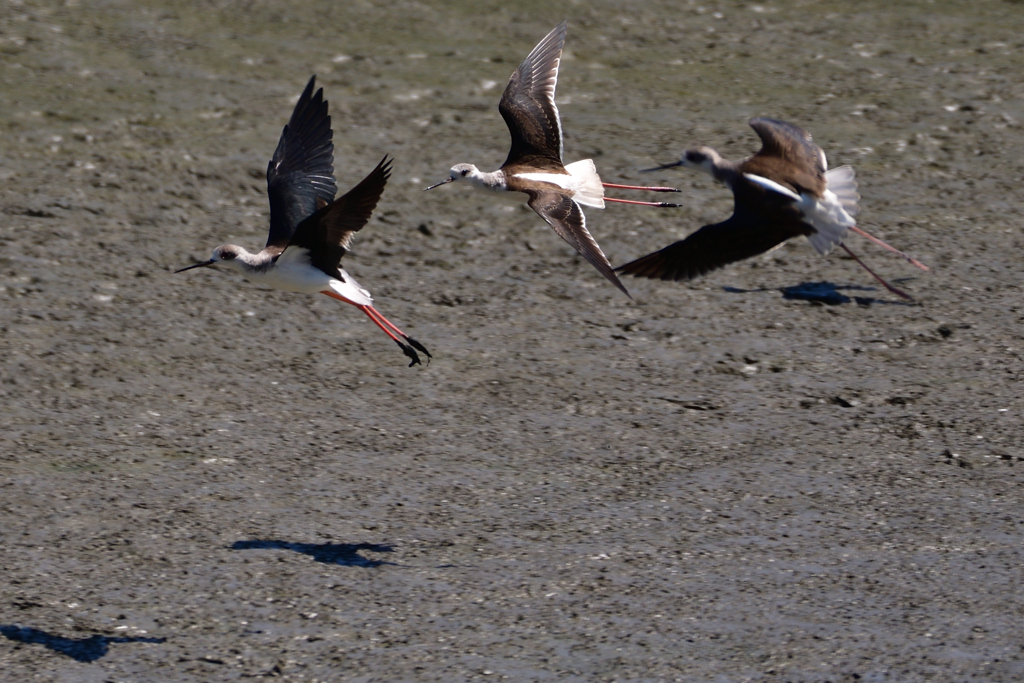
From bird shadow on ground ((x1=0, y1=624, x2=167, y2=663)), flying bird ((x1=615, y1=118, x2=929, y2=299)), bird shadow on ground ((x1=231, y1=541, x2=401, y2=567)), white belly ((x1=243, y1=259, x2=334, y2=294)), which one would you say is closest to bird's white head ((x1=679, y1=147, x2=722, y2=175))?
flying bird ((x1=615, y1=118, x2=929, y2=299))

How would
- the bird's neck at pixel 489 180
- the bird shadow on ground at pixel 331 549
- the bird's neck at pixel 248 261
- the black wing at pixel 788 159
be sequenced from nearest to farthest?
the bird shadow on ground at pixel 331 549 < the bird's neck at pixel 248 261 < the black wing at pixel 788 159 < the bird's neck at pixel 489 180

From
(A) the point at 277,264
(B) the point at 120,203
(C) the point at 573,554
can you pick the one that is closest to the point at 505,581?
(C) the point at 573,554

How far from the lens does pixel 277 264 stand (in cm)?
545

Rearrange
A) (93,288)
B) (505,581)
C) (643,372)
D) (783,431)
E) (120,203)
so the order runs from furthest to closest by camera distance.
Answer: (120,203)
(93,288)
(643,372)
(783,431)
(505,581)

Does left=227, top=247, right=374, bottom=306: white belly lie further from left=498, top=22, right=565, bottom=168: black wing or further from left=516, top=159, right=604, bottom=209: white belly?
left=498, top=22, right=565, bottom=168: black wing

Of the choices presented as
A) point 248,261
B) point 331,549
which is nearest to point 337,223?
point 248,261

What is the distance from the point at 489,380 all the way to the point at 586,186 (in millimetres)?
1056

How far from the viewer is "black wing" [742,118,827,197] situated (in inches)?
240

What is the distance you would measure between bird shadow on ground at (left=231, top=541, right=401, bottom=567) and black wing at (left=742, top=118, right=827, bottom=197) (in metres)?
2.26

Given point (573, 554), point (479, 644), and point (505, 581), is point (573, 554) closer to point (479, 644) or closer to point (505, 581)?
point (505, 581)

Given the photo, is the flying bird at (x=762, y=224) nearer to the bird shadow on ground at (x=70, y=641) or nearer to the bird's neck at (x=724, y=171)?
the bird's neck at (x=724, y=171)

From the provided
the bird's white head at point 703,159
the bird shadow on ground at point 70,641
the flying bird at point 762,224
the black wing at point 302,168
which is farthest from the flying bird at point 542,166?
the bird shadow on ground at point 70,641

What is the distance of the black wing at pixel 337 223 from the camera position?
4875 mm

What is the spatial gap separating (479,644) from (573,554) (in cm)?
72
